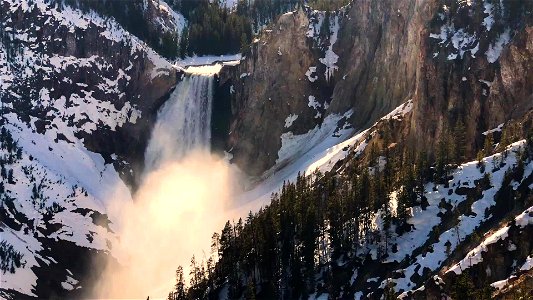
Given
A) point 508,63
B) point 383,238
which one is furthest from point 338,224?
point 508,63

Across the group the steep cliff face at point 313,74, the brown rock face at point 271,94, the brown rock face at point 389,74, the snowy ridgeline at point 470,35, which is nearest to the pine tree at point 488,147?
the brown rock face at point 389,74

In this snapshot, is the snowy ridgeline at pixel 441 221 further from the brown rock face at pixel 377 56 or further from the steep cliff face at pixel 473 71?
the brown rock face at pixel 377 56

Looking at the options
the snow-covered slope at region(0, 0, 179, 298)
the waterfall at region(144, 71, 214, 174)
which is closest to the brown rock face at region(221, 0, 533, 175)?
the waterfall at region(144, 71, 214, 174)

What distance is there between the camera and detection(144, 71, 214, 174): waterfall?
5394 inches

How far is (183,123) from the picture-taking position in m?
140

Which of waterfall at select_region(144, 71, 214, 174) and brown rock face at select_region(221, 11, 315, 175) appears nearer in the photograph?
brown rock face at select_region(221, 11, 315, 175)

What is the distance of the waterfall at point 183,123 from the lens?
449 ft

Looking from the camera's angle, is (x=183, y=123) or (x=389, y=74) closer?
(x=389, y=74)

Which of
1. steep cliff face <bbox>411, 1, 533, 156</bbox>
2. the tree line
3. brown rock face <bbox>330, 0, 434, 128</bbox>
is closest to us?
the tree line

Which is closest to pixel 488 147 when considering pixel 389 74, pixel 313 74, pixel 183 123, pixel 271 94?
pixel 389 74

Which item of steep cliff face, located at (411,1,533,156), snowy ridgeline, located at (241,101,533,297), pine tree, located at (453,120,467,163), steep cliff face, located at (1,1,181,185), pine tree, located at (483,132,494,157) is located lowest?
snowy ridgeline, located at (241,101,533,297)

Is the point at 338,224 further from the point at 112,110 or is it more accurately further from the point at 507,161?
the point at 112,110

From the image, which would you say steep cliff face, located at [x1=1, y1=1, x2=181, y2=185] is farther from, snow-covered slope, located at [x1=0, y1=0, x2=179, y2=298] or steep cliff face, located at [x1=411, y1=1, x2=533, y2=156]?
steep cliff face, located at [x1=411, y1=1, x2=533, y2=156]

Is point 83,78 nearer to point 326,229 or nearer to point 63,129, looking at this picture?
point 63,129
